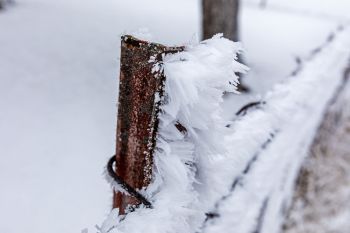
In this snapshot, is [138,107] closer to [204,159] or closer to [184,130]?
[184,130]

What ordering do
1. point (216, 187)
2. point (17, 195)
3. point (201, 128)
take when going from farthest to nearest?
point (17, 195), point (216, 187), point (201, 128)

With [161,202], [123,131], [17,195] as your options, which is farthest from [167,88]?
[17,195]

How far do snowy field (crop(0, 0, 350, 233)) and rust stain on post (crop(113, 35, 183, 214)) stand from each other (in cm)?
12

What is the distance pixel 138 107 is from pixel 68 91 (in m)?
2.43

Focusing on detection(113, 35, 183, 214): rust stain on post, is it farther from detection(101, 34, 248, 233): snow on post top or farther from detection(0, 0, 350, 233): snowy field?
detection(0, 0, 350, 233): snowy field

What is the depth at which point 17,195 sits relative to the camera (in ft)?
7.02

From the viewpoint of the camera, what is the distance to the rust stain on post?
0.81 metres

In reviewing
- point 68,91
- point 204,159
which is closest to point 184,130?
point 204,159

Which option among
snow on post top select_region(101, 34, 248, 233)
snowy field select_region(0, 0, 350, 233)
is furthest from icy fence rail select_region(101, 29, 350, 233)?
snowy field select_region(0, 0, 350, 233)

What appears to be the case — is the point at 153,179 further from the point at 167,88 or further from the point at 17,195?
the point at 17,195

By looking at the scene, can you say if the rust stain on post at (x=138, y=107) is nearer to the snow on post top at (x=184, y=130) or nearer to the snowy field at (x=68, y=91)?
the snow on post top at (x=184, y=130)

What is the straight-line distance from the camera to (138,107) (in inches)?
34.0

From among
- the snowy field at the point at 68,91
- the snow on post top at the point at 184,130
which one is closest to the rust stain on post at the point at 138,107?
the snow on post top at the point at 184,130

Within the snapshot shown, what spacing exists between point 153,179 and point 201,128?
175 millimetres
